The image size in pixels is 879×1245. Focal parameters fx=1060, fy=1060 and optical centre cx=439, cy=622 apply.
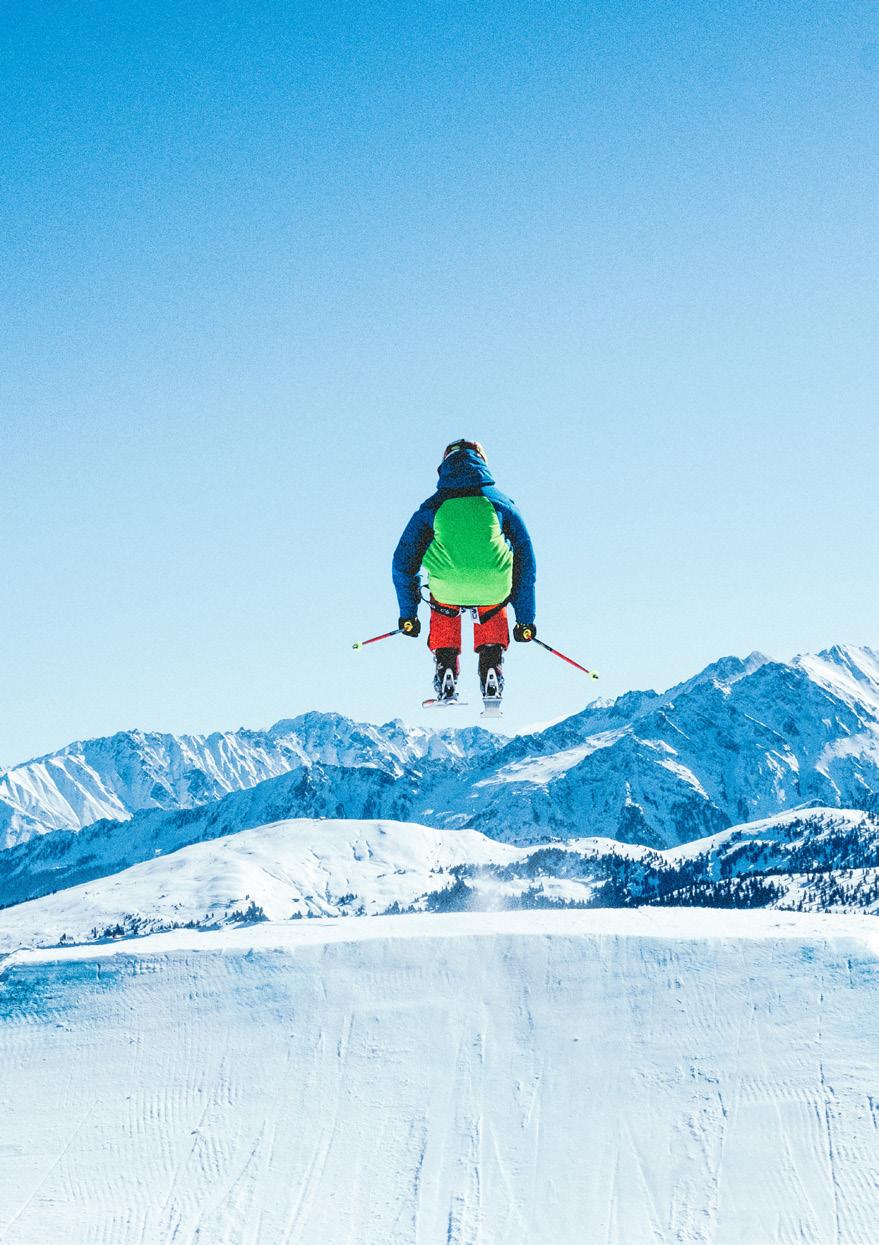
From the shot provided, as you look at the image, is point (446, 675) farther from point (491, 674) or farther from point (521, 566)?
point (521, 566)

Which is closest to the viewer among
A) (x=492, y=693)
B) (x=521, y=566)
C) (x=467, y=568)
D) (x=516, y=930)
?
(x=467, y=568)

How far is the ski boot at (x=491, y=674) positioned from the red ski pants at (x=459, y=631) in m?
0.16

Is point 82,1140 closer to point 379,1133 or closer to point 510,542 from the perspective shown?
point 379,1133

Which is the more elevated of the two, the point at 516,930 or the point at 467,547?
the point at 467,547

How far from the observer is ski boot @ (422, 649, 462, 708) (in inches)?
790

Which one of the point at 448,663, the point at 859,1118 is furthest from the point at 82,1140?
the point at 448,663

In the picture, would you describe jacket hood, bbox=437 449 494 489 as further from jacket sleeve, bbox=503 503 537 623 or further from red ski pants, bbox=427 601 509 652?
red ski pants, bbox=427 601 509 652

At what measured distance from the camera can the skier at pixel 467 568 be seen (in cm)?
1753

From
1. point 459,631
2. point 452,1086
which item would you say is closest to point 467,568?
point 459,631

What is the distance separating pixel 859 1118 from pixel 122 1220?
1852 inches

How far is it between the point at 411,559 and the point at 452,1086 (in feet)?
212

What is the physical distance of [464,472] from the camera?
17.5 metres

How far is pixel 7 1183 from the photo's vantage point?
68.7m

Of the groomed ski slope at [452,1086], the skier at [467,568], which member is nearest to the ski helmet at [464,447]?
the skier at [467,568]
